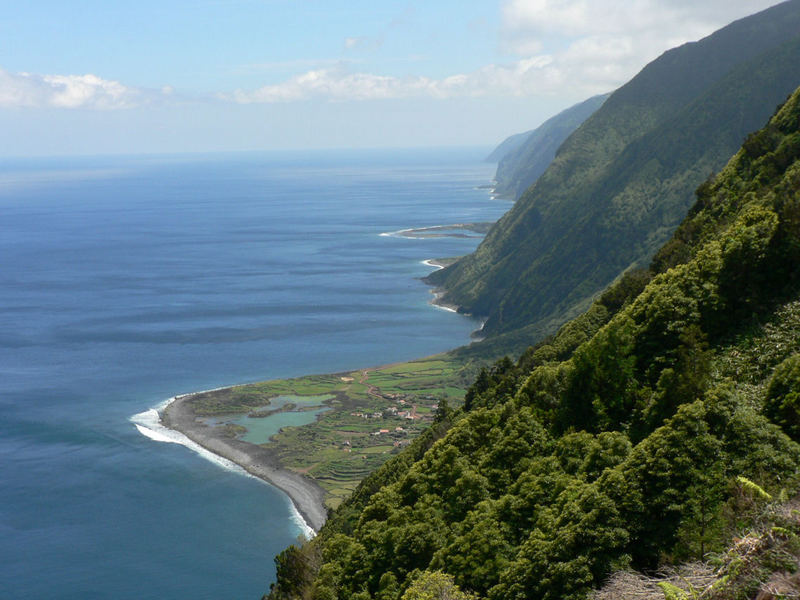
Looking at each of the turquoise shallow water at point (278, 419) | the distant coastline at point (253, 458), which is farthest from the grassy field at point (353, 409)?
the distant coastline at point (253, 458)

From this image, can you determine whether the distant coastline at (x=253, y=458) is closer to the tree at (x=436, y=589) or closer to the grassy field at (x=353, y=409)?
the grassy field at (x=353, y=409)

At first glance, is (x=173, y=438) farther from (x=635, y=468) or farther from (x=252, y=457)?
(x=635, y=468)

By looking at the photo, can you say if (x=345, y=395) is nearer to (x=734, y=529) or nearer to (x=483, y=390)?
(x=483, y=390)

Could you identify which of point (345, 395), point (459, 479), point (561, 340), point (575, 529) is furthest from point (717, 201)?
point (345, 395)

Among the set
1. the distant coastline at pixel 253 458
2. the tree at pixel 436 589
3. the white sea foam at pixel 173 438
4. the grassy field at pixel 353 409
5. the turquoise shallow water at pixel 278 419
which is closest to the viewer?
the tree at pixel 436 589

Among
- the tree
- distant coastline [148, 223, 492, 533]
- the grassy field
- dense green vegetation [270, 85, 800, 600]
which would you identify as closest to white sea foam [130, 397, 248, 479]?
distant coastline [148, 223, 492, 533]

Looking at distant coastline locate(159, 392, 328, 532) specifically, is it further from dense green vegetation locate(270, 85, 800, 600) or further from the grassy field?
dense green vegetation locate(270, 85, 800, 600)

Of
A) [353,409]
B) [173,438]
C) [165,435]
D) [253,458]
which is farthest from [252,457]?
[353,409]
